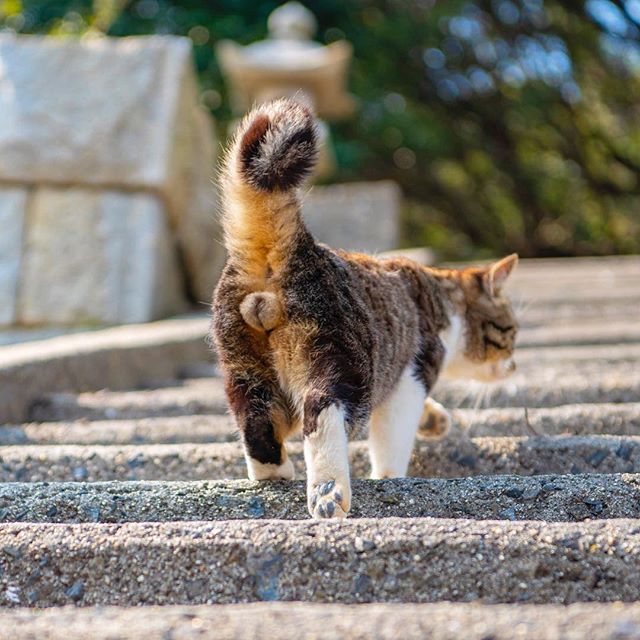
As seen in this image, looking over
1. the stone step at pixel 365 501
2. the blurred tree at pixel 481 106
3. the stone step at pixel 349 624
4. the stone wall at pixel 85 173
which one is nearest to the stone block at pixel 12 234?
the stone wall at pixel 85 173

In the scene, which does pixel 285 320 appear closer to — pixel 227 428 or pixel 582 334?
pixel 227 428

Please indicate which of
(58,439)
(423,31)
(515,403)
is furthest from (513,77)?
(58,439)

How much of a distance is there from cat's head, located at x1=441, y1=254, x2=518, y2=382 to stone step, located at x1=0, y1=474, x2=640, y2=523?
120 cm

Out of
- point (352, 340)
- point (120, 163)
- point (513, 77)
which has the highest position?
point (352, 340)

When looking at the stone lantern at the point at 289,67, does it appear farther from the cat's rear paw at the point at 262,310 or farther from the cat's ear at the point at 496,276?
the cat's rear paw at the point at 262,310

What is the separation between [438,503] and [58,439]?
4.44ft

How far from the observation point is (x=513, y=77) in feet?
44.8

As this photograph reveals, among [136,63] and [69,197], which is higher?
[136,63]

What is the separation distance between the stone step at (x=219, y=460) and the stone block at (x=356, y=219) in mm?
4605

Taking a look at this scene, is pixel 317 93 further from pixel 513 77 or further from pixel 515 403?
pixel 513 77

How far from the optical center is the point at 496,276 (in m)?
3.17

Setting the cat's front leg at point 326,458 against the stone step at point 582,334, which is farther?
the stone step at point 582,334

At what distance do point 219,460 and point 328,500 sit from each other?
2.25 feet

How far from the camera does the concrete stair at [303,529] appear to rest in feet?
3.92
